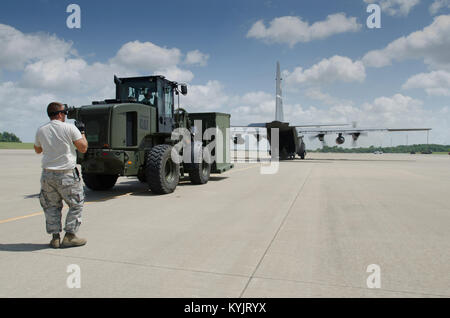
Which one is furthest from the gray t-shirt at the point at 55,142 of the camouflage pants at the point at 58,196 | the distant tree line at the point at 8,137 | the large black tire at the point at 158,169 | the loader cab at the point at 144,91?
the distant tree line at the point at 8,137

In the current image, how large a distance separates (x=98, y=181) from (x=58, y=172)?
18.6 feet

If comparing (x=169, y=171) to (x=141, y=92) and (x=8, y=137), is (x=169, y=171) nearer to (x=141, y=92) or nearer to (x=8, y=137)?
(x=141, y=92)

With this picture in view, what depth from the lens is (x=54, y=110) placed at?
408cm

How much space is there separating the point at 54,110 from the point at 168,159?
4.91m

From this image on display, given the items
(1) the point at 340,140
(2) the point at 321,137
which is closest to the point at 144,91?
(1) the point at 340,140

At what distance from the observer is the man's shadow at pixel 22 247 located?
398 centimetres

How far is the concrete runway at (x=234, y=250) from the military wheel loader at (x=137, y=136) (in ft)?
3.29

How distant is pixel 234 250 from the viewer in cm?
403

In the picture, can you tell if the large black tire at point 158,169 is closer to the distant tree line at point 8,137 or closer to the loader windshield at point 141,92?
the loader windshield at point 141,92

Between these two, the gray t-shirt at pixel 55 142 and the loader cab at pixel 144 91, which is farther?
the loader cab at pixel 144 91

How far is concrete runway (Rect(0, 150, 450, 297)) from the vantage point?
2949 mm

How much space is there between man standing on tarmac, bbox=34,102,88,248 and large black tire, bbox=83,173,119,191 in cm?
540
